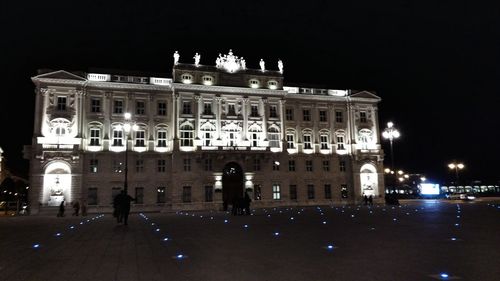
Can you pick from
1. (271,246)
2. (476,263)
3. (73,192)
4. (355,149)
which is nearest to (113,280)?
(271,246)

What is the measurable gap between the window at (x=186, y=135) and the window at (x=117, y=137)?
7.47 metres

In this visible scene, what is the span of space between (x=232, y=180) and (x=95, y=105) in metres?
19.8

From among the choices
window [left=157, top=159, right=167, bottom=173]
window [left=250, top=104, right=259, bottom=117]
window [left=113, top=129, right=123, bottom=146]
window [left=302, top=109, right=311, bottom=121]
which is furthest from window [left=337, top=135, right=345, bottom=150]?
window [left=113, top=129, right=123, bottom=146]

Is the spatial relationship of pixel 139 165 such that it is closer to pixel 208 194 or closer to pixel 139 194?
pixel 139 194

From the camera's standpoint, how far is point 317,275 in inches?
326

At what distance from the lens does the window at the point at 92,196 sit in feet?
154

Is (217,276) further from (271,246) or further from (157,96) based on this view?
(157,96)

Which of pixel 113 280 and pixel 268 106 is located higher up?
pixel 268 106

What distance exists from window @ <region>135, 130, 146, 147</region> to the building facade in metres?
0.13

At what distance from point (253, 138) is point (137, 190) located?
1665 centimetres

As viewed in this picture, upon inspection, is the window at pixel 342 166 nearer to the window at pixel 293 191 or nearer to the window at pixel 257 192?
the window at pixel 293 191

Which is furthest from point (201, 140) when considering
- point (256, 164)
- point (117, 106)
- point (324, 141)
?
point (324, 141)

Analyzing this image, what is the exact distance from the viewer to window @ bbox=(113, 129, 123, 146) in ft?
161

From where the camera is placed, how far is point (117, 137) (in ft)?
162
